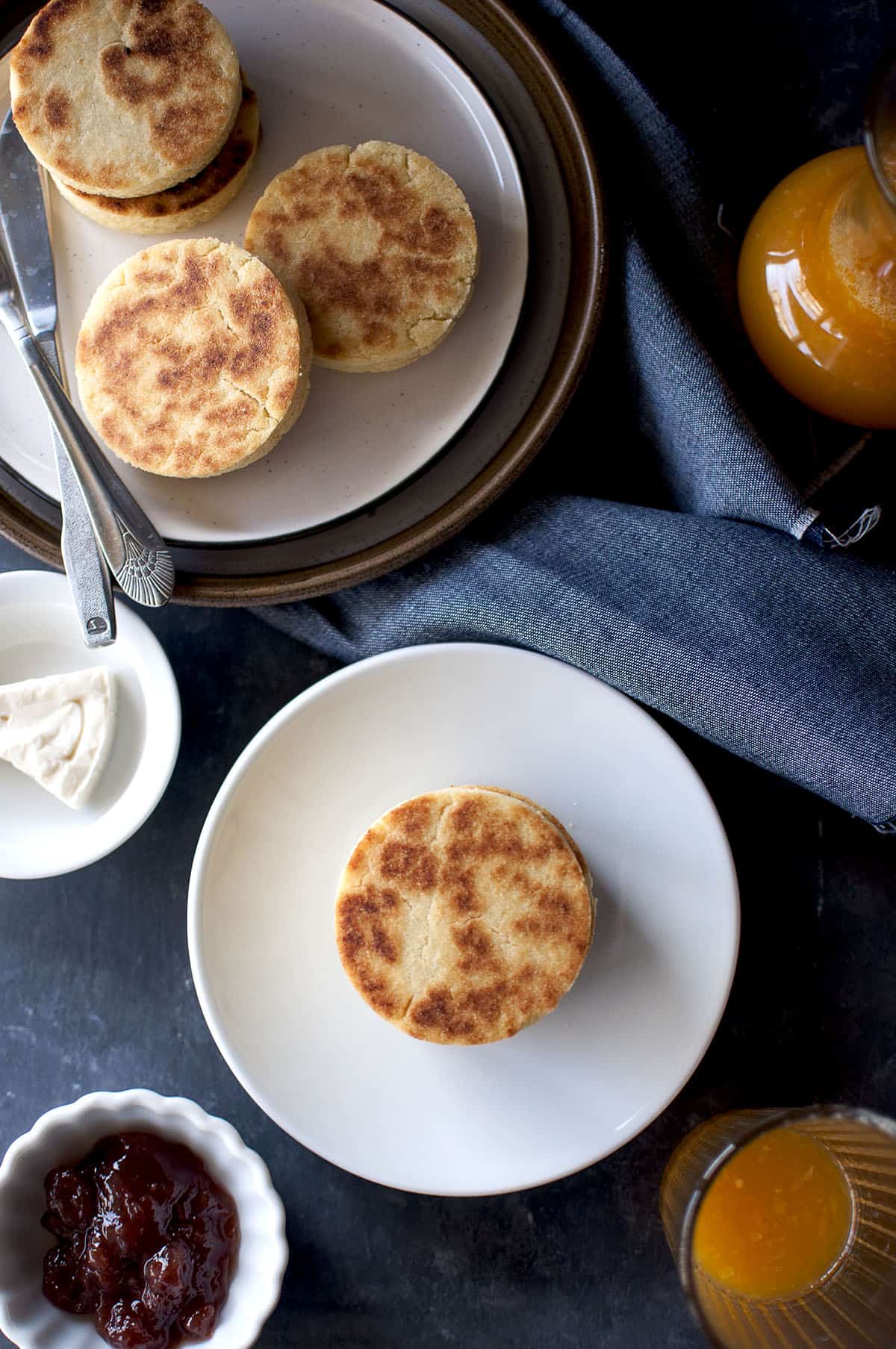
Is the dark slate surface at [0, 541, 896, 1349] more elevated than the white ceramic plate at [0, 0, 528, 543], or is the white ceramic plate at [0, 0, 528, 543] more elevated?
the white ceramic plate at [0, 0, 528, 543]

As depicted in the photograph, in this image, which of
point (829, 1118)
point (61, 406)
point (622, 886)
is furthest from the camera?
point (622, 886)

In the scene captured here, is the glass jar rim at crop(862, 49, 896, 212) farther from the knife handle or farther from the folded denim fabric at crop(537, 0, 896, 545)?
the knife handle

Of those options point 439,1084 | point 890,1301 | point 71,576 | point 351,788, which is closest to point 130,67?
point 71,576

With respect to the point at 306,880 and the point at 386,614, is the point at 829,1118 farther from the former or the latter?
the point at 386,614

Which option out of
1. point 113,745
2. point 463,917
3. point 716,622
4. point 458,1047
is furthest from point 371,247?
point 458,1047

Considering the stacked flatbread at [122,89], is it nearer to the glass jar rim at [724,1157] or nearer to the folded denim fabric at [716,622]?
the folded denim fabric at [716,622]

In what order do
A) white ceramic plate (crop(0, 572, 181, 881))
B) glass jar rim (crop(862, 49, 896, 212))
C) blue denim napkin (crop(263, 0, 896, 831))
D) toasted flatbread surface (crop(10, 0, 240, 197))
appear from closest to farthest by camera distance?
glass jar rim (crop(862, 49, 896, 212)), toasted flatbread surface (crop(10, 0, 240, 197)), blue denim napkin (crop(263, 0, 896, 831)), white ceramic plate (crop(0, 572, 181, 881))

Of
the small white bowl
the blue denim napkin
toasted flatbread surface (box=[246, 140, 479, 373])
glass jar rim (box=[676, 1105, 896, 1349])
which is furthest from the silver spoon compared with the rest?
glass jar rim (box=[676, 1105, 896, 1349])

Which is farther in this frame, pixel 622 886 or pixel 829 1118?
pixel 622 886
